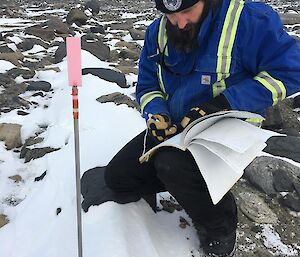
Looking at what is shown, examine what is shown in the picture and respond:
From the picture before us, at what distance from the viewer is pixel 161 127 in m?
2.53

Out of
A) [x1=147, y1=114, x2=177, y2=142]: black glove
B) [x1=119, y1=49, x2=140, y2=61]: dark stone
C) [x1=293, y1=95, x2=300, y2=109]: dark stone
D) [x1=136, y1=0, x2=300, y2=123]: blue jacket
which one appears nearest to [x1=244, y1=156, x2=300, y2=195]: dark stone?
[x1=136, y1=0, x2=300, y2=123]: blue jacket

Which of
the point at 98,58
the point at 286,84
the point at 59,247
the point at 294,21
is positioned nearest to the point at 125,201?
the point at 59,247

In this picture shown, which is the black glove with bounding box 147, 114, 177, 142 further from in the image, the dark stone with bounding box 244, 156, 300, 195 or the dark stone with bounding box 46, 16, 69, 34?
the dark stone with bounding box 46, 16, 69, 34

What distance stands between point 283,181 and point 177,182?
1222 millimetres

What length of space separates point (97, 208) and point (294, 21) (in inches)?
550

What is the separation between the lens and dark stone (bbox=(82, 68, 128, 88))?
5.92 metres

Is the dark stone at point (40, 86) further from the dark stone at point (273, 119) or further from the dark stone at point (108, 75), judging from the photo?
the dark stone at point (273, 119)

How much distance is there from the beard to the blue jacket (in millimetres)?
35

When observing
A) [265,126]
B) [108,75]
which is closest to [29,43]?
[108,75]

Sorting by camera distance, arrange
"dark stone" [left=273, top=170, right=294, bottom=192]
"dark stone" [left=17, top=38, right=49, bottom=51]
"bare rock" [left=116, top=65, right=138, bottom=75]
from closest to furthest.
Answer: "dark stone" [left=273, top=170, right=294, bottom=192] < "bare rock" [left=116, top=65, right=138, bottom=75] < "dark stone" [left=17, top=38, right=49, bottom=51]

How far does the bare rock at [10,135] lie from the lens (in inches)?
171

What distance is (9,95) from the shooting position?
5828 mm

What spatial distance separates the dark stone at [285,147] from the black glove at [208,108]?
1.61 meters

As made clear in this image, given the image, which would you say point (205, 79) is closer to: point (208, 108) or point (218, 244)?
point (208, 108)
